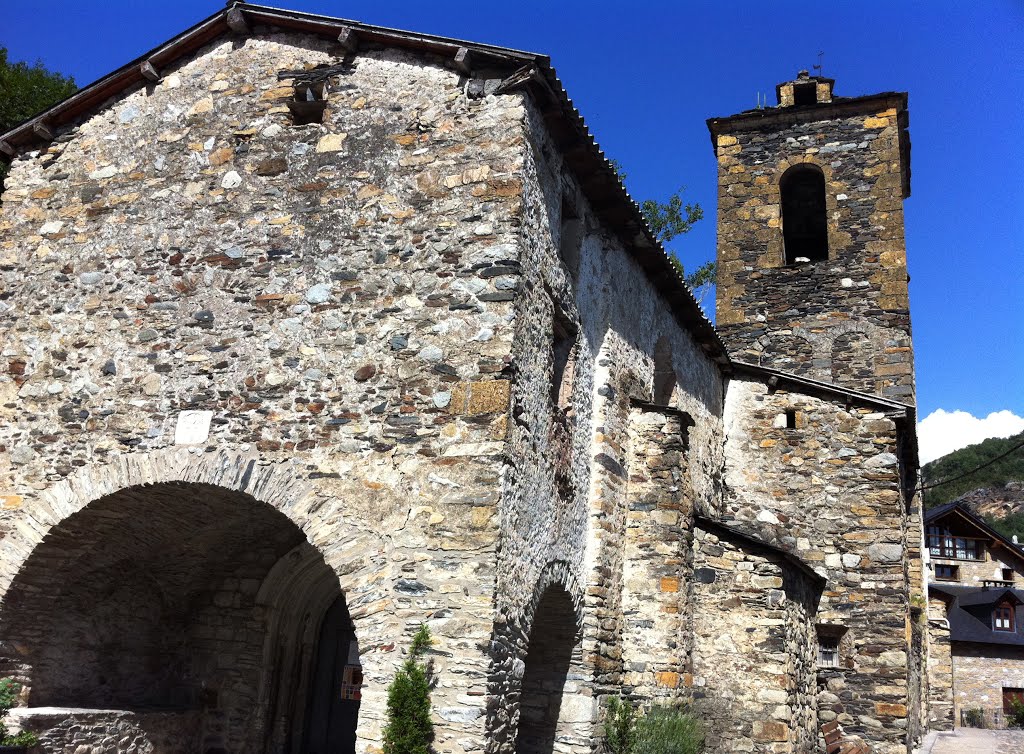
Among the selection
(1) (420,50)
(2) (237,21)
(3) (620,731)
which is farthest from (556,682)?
(2) (237,21)

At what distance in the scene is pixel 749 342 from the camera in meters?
15.6

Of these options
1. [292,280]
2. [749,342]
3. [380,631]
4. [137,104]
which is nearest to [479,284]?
[292,280]

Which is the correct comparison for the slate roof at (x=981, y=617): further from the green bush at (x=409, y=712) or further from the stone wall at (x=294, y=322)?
the green bush at (x=409, y=712)

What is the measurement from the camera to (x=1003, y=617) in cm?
3341

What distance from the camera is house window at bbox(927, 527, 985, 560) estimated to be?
41719 millimetres

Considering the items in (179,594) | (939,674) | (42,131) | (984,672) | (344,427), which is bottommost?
(939,674)

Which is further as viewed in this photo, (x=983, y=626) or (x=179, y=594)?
(x=983, y=626)

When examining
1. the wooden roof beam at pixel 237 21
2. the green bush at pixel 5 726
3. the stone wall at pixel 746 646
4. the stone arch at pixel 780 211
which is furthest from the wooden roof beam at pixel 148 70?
the stone arch at pixel 780 211

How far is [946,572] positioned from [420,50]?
41.8 m

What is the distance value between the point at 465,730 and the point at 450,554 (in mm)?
1192

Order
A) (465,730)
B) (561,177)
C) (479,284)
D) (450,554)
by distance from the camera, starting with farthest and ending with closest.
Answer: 1. (561,177)
2. (479,284)
3. (450,554)
4. (465,730)

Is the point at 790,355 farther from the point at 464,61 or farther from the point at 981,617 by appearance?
the point at 981,617

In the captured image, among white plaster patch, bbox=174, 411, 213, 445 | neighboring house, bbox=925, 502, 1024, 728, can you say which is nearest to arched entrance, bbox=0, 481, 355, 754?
white plaster patch, bbox=174, 411, 213, 445

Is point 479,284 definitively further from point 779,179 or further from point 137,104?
point 779,179
